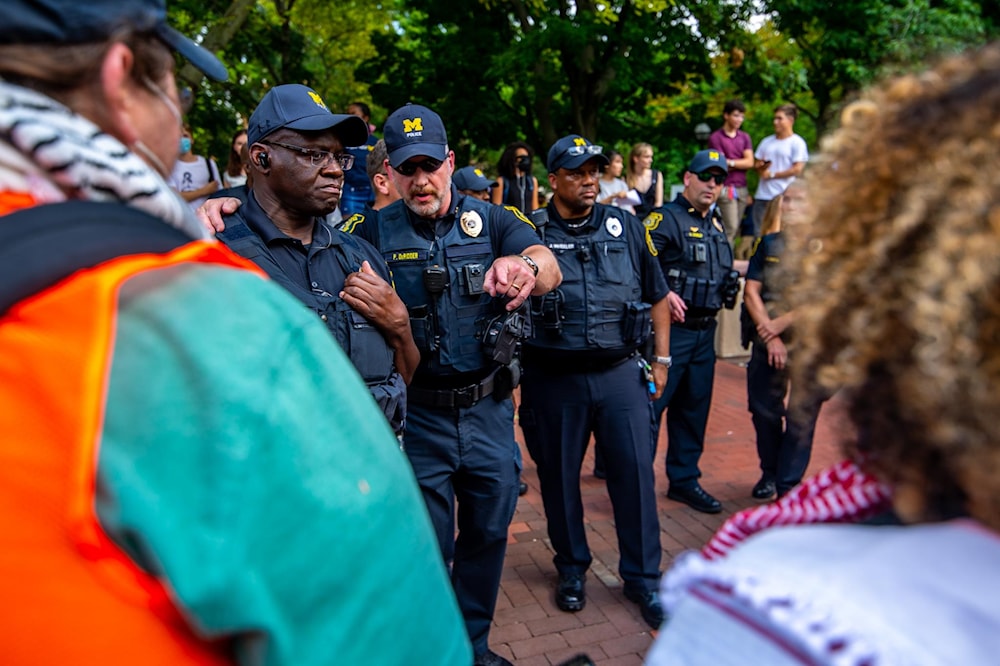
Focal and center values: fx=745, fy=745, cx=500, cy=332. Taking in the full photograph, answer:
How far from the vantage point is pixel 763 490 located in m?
4.88

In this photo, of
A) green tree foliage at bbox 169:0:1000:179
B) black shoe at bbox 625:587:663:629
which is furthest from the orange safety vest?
green tree foliage at bbox 169:0:1000:179

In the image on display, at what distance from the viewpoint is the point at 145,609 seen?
2.69 ft

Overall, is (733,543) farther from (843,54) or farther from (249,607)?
(843,54)

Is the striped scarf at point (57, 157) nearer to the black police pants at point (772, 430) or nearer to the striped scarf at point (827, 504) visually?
the striped scarf at point (827, 504)

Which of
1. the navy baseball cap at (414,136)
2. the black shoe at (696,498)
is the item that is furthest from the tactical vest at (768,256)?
the navy baseball cap at (414,136)

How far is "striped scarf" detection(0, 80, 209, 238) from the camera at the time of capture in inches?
33.8

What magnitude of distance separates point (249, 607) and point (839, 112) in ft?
3.24

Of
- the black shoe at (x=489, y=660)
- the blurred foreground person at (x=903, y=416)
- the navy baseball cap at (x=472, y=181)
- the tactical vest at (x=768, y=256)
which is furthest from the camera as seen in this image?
the navy baseball cap at (x=472, y=181)

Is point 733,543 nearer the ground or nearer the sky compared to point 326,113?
nearer the ground

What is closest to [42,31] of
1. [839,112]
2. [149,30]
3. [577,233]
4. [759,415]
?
[149,30]

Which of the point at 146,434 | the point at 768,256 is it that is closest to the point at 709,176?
the point at 768,256

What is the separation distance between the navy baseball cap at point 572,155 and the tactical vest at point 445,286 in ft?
2.86

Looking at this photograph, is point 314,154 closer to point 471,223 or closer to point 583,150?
point 471,223

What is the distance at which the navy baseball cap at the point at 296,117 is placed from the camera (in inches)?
95.7
